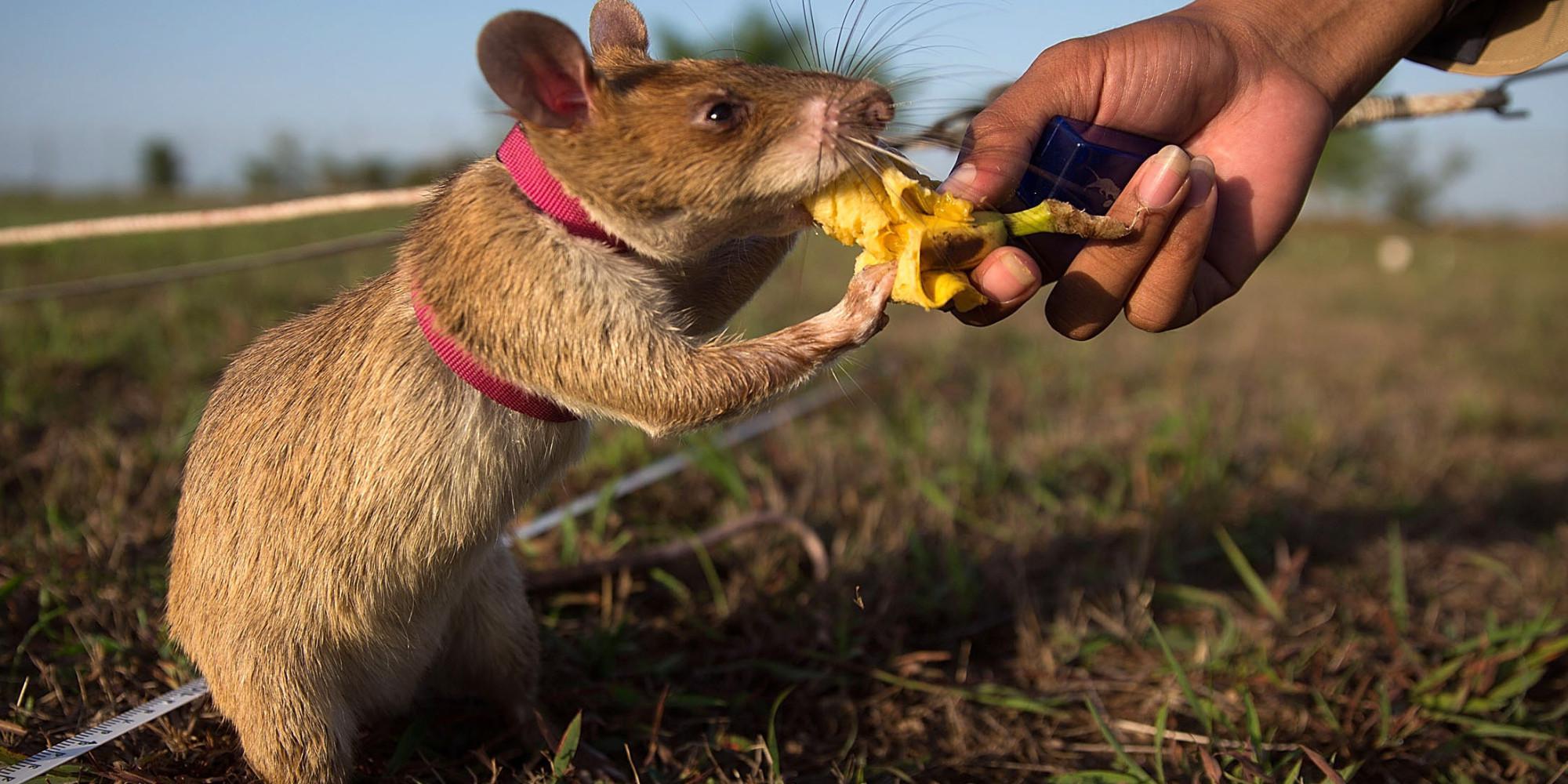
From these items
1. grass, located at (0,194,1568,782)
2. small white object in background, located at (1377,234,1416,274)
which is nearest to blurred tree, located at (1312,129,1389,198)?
small white object in background, located at (1377,234,1416,274)

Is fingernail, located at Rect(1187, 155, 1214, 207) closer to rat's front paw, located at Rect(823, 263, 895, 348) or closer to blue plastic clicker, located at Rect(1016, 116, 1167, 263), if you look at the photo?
blue plastic clicker, located at Rect(1016, 116, 1167, 263)

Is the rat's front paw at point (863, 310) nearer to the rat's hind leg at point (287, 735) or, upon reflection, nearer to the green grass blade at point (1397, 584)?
the rat's hind leg at point (287, 735)

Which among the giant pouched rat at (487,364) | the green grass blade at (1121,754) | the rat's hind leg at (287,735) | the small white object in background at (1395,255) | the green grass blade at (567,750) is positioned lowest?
the small white object in background at (1395,255)

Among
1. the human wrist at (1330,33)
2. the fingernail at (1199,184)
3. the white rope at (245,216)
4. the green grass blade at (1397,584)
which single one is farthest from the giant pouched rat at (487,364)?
the green grass blade at (1397,584)

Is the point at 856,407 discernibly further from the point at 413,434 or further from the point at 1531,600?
the point at 413,434

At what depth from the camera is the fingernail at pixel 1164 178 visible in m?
2.00

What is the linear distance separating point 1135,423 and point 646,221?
11.2ft

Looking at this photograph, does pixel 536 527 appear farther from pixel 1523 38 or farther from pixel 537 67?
pixel 1523 38

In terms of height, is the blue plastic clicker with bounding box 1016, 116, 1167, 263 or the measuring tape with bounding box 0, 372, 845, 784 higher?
the blue plastic clicker with bounding box 1016, 116, 1167, 263

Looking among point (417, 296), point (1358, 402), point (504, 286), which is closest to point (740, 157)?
point (504, 286)

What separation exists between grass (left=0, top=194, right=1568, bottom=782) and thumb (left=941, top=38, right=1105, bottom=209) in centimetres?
50

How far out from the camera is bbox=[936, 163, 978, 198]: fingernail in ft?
6.65

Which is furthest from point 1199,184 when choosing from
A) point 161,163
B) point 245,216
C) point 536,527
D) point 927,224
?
point 161,163

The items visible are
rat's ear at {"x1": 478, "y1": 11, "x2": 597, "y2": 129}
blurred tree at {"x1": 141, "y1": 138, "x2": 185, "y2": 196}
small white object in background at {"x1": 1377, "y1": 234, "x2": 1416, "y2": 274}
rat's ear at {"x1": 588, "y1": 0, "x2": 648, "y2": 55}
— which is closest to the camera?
rat's ear at {"x1": 478, "y1": 11, "x2": 597, "y2": 129}
